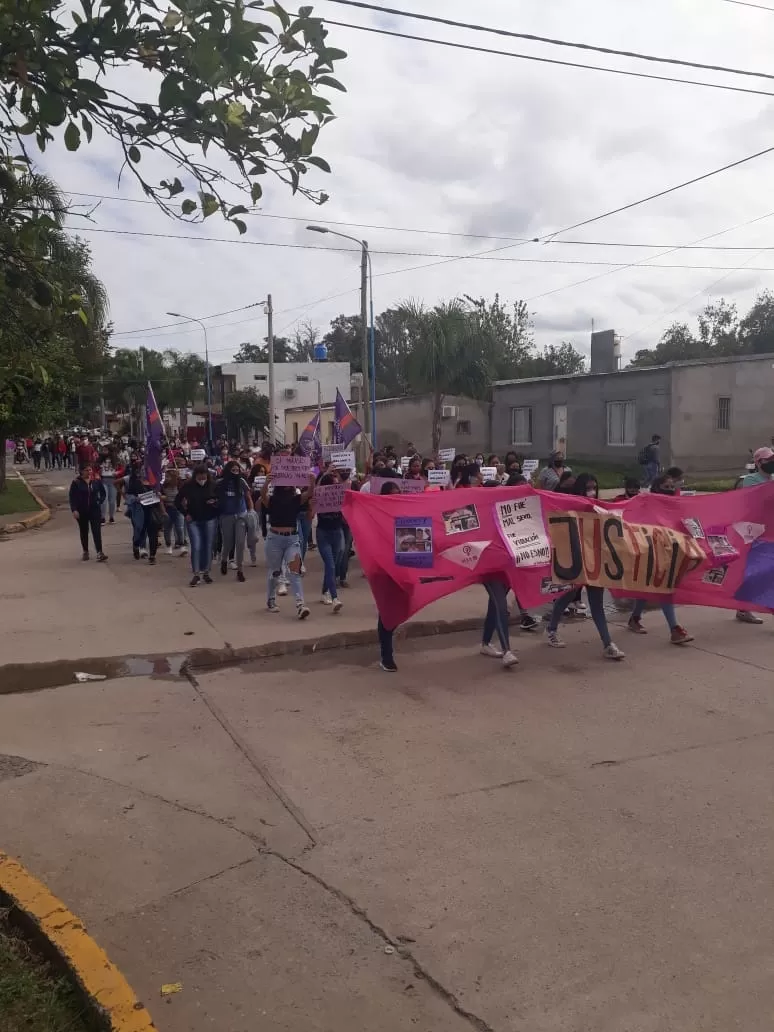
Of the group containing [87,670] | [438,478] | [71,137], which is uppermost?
[71,137]

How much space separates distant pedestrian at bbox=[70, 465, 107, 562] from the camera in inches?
551

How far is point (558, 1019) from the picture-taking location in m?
3.24

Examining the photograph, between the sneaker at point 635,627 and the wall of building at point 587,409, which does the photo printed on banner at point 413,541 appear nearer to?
the sneaker at point 635,627

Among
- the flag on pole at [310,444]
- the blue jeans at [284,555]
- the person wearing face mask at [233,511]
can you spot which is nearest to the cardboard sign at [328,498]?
the blue jeans at [284,555]

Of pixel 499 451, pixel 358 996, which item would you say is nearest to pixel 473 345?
pixel 499 451

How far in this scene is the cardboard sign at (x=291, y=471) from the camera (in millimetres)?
10031

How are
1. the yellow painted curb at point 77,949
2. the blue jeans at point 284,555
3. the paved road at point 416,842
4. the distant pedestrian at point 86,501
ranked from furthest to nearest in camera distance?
1. the distant pedestrian at point 86,501
2. the blue jeans at point 284,555
3. the paved road at point 416,842
4. the yellow painted curb at point 77,949

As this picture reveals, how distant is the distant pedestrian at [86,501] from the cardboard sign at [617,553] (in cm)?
848

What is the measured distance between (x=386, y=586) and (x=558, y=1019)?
16.3 feet

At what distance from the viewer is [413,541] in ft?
26.9

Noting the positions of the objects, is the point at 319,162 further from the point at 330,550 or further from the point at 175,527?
the point at 175,527

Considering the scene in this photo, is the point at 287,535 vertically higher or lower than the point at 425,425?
lower

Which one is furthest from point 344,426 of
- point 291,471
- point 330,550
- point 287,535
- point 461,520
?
point 461,520

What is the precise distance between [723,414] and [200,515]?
22.1 m
